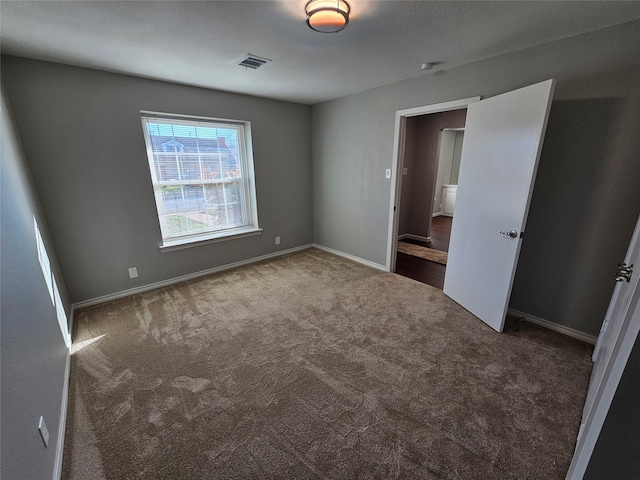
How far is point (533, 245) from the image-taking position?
2309mm

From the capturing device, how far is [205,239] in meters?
3.40

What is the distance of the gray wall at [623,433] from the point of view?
2.47ft

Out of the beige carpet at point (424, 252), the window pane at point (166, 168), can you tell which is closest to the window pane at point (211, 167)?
the window pane at point (166, 168)

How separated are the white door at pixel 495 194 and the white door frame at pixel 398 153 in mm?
272

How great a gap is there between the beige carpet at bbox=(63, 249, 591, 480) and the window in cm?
113

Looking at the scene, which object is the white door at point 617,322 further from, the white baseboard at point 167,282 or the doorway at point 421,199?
the white baseboard at point 167,282

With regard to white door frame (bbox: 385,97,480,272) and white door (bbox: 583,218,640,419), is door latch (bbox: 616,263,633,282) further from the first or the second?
white door frame (bbox: 385,97,480,272)

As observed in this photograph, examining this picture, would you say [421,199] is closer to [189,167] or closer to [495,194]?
[495,194]

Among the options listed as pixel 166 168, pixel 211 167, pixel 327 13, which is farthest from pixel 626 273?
pixel 166 168

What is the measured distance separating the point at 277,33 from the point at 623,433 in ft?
8.48

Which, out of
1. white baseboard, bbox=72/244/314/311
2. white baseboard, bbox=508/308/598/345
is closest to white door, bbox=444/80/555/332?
white baseboard, bbox=508/308/598/345

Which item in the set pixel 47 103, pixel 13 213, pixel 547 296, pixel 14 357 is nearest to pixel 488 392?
pixel 547 296

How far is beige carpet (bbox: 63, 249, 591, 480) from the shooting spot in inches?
50.8

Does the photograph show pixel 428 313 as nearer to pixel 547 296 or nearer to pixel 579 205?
pixel 547 296
